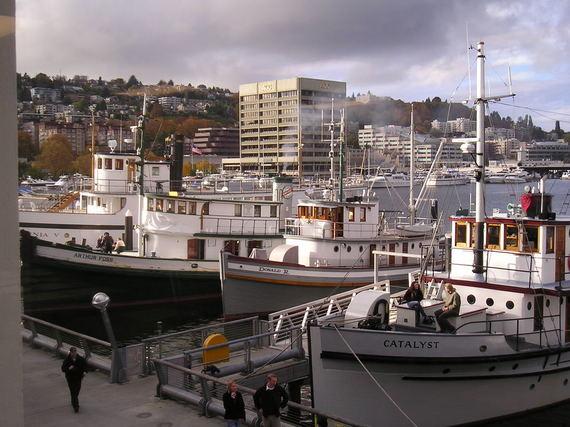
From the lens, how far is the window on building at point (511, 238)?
1594 cm

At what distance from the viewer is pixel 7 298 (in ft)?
14.8

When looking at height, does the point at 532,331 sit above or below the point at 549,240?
below

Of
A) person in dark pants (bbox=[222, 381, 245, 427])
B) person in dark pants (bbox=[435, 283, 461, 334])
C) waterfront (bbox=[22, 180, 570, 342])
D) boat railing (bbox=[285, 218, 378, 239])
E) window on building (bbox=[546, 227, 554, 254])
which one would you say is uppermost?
window on building (bbox=[546, 227, 554, 254])

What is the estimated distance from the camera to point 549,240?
15742 millimetres

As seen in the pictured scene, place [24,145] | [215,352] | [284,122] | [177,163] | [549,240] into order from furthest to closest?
[284,122] < [24,145] < [177,163] < [549,240] < [215,352]

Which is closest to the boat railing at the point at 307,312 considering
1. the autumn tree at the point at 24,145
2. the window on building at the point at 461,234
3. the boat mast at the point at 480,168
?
the window on building at the point at 461,234

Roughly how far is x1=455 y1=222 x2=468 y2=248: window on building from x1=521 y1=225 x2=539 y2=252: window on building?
1.55m

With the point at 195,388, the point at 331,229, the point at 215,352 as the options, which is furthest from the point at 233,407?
the point at 331,229

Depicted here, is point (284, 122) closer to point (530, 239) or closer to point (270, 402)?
point (530, 239)

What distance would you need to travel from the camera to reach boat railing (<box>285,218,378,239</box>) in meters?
27.0

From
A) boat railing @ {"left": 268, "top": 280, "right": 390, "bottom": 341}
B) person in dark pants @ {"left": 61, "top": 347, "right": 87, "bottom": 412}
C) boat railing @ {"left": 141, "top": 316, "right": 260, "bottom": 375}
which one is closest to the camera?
person in dark pants @ {"left": 61, "top": 347, "right": 87, "bottom": 412}

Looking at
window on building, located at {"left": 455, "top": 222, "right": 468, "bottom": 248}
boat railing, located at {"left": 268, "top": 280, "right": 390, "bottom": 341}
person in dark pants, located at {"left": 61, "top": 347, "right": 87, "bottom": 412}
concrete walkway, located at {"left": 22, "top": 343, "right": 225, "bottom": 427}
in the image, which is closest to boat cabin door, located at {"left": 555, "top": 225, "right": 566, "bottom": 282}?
window on building, located at {"left": 455, "top": 222, "right": 468, "bottom": 248}

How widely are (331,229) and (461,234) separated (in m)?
10.4

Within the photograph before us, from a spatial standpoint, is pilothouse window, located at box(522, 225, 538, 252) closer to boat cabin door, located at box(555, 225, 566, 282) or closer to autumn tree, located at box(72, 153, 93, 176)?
boat cabin door, located at box(555, 225, 566, 282)
